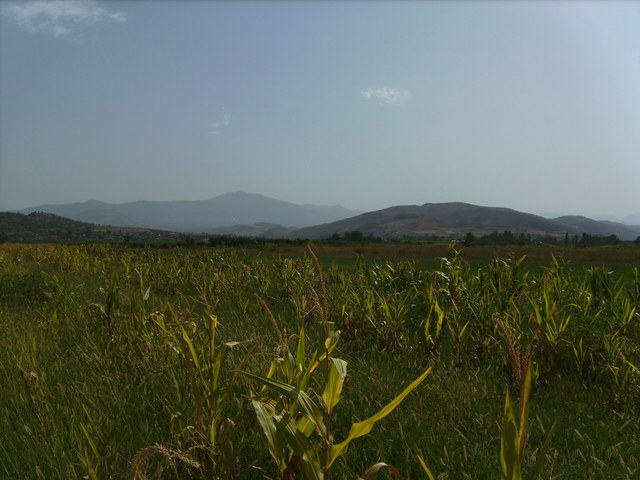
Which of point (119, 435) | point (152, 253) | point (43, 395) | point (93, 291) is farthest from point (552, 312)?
point (152, 253)

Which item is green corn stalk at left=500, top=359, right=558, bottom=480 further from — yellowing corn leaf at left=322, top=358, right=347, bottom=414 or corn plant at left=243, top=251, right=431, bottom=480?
yellowing corn leaf at left=322, top=358, right=347, bottom=414

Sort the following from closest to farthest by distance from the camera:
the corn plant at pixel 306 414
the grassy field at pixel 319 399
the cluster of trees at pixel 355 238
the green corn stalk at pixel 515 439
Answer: the green corn stalk at pixel 515 439 < the corn plant at pixel 306 414 < the grassy field at pixel 319 399 < the cluster of trees at pixel 355 238

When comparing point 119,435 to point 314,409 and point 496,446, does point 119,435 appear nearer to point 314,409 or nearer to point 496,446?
point 314,409

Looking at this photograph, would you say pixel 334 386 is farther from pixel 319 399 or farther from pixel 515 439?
pixel 515 439

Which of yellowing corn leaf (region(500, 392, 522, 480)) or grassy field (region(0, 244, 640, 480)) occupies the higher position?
yellowing corn leaf (region(500, 392, 522, 480))

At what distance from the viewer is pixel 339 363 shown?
160 cm

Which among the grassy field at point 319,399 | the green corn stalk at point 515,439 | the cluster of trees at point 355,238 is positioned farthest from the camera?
the cluster of trees at point 355,238

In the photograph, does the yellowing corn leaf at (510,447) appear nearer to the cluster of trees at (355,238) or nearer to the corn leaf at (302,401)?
the corn leaf at (302,401)

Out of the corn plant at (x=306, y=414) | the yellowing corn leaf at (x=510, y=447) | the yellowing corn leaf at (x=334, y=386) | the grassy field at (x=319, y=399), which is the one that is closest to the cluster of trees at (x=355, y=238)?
the grassy field at (x=319, y=399)

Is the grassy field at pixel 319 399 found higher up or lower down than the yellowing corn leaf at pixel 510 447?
lower down

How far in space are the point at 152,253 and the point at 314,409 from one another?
1595 centimetres

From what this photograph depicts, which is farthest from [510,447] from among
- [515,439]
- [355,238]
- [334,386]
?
[355,238]

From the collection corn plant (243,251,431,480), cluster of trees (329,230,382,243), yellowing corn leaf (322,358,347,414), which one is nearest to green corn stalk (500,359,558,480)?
corn plant (243,251,431,480)

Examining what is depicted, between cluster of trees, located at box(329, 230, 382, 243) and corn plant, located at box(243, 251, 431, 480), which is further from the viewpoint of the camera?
cluster of trees, located at box(329, 230, 382, 243)
